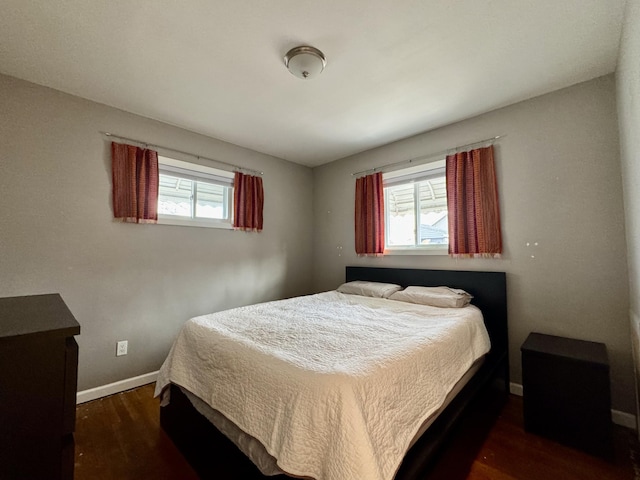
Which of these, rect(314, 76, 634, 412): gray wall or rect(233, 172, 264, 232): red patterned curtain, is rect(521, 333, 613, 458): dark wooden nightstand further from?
rect(233, 172, 264, 232): red patterned curtain

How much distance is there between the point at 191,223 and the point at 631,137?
3497 millimetres

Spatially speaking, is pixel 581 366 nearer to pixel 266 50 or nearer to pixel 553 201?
pixel 553 201

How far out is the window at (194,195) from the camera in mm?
2828

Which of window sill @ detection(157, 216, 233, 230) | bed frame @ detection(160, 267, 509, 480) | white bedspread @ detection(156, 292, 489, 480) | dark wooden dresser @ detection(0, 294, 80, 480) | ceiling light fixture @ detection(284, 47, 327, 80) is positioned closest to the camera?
dark wooden dresser @ detection(0, 294, 80, 480)

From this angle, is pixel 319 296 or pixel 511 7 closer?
pixel 511 7

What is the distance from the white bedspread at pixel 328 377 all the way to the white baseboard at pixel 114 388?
1.00 meters

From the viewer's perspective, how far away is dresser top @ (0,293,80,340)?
695mm

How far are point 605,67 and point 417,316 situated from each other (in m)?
2.27

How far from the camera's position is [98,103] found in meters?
2.37

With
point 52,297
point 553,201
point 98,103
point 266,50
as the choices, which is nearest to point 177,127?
point 98,103

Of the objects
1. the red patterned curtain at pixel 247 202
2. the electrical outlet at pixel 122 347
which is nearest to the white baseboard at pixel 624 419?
the red patterned curtain at pixel 247 202

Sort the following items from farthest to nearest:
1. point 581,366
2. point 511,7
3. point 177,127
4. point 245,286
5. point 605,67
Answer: point 245,286 → point 177,127 → point 605,67 → point 581,366 → point 511,7

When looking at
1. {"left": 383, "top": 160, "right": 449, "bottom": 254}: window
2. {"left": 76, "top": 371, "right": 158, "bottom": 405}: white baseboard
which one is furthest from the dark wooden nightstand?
{"left": 76, "top": 371, "right": 158, "bottom": 405}: white baseboard

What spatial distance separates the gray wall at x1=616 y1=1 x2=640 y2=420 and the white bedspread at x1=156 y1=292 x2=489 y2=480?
0.92 m
